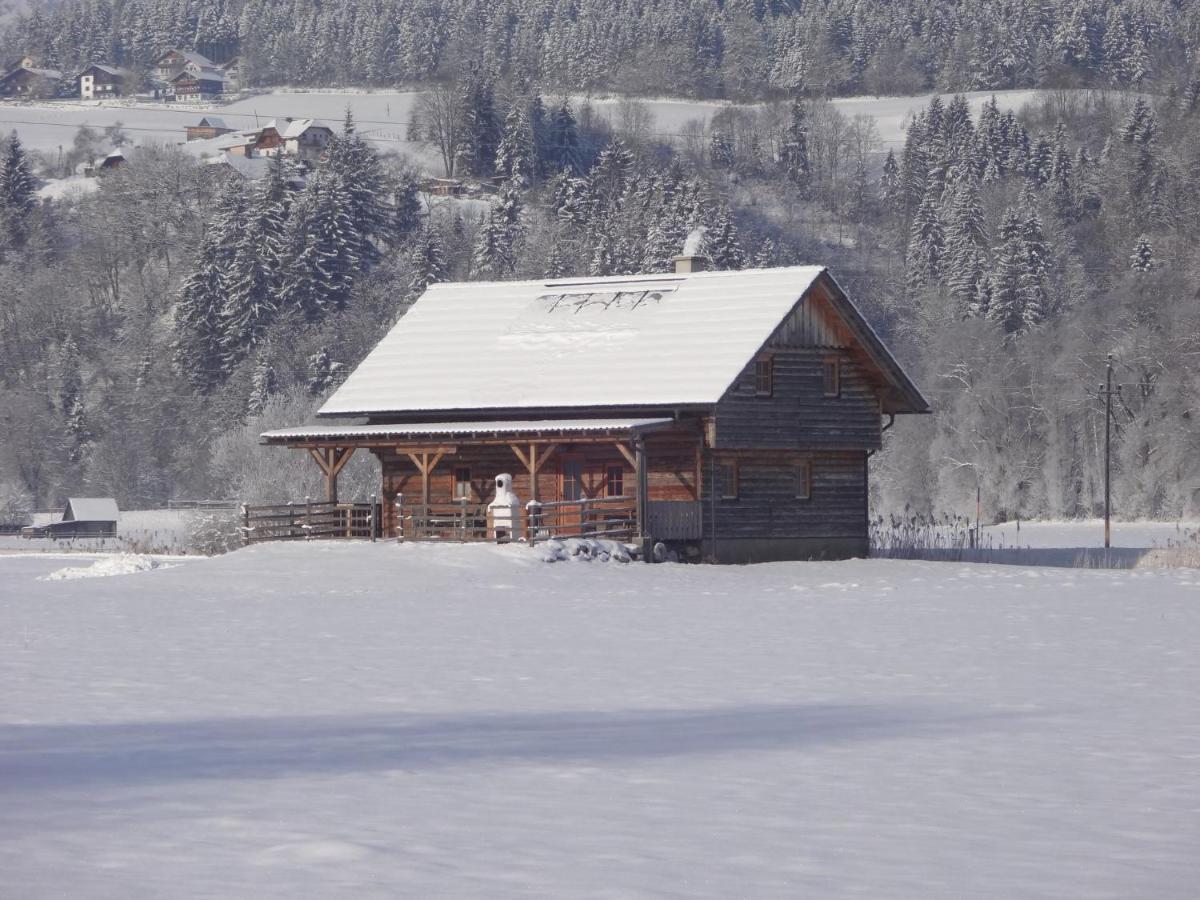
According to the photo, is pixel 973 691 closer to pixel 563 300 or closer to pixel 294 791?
pixel 294 791

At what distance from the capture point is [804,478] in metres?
41.4

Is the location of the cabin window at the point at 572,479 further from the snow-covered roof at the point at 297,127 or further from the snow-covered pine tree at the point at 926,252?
the snow-covered roof at the point at 297,127

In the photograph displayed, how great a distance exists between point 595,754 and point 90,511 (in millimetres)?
76438

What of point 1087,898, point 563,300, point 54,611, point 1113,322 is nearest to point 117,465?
point 1113,322

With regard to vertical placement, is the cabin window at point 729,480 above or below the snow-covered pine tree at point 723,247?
below

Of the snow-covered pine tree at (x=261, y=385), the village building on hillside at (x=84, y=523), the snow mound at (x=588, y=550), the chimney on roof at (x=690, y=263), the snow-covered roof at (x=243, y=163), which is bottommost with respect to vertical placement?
the village building on hillside at (x=84, y=523)

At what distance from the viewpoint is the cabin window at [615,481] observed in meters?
40.1

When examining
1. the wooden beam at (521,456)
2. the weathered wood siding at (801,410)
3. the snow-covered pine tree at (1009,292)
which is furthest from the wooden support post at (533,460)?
the snow-covered pine tree at (1009,292)

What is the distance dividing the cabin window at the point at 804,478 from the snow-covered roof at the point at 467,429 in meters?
4.87

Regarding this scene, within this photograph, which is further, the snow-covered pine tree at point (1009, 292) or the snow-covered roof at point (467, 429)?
the snow-covered pine tree at point (1009, 292)

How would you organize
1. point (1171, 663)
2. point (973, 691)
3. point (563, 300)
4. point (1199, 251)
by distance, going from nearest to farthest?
point (973, 691)
point (1171, 663)
point (563, 300)
point (1199, 251)

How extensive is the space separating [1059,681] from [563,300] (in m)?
27.9

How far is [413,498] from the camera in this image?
41.8 metres

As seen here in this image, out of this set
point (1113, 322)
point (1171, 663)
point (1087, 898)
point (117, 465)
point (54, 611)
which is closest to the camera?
point (1087, 898)
